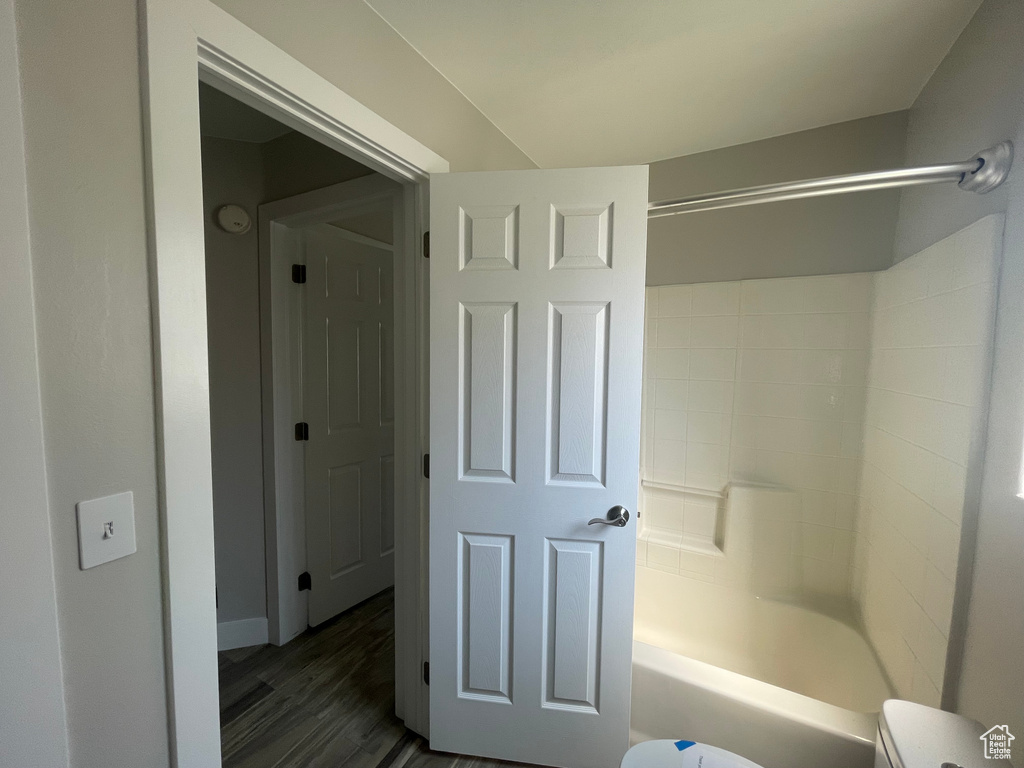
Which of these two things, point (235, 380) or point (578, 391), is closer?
point (578, 391)

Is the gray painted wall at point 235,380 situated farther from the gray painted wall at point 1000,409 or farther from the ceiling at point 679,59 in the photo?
the gray painted wall at point 1000,409

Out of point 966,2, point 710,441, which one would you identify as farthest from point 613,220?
point 710,441

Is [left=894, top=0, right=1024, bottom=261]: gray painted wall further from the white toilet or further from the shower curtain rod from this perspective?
the white toilet

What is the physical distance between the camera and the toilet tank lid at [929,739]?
0.81 m

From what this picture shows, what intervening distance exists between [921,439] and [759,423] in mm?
626

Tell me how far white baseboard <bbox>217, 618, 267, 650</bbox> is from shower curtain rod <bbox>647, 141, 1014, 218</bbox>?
8.56 feet

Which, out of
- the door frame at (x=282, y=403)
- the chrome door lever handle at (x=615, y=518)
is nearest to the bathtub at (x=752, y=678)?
the chrome door lever handle at (x=615, y=518)

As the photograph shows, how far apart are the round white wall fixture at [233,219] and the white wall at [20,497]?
136 cm

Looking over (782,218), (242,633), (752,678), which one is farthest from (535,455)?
(242,633)

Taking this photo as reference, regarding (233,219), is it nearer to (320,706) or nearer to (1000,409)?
(320,706)

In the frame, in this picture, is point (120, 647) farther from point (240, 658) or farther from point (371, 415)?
point (371, 415)

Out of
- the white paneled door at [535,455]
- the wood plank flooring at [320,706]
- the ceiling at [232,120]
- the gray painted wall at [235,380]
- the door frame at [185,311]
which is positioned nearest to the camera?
the door frame at [185,311]

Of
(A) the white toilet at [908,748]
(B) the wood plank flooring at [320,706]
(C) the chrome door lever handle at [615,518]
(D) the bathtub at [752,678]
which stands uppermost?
(C) the chrome door lever handle at [615,518]

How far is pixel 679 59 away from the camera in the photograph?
4.49 feet
